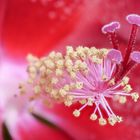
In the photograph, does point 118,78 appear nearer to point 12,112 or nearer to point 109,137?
point 109,137

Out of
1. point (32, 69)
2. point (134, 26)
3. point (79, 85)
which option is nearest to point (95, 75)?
point (79, 85)

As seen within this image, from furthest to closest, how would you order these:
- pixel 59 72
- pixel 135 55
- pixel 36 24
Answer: pixel 36 24 → pixel 59 72 → pixel 135 55

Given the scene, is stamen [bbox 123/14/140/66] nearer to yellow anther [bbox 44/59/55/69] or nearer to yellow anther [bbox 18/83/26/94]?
yellow anther [bbox 44/59/55/69]

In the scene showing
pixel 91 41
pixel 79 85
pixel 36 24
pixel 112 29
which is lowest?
pixel 79 85

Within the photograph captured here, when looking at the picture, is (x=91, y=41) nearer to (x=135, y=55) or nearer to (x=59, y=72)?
(x=59, y=72)

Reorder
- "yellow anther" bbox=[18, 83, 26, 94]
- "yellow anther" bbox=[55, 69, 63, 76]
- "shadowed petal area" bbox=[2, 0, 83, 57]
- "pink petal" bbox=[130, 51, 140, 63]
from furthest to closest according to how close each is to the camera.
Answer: "shadowed petal area" bbox=[2, 0, 83, 57], "yellow anther" bbox=[18, 83, 26, 94], "yellow anther" bbox=[55, 69, 63, 76], "pink petal" bbox=[130, 51, 140, 63]

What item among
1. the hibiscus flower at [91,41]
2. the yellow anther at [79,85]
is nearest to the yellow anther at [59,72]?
the yellow anther at [79,85]

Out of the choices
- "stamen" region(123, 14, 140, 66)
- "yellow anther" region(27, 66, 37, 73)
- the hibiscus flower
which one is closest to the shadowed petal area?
the hibiscus flower

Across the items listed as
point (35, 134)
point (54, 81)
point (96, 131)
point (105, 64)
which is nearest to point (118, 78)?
point (105, 64)
